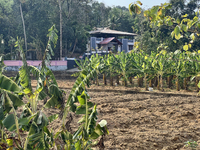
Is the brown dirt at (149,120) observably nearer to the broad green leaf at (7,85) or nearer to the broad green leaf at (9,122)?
the broad green leaf at (9,122)

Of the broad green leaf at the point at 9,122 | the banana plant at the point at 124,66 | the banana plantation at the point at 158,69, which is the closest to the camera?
the broad green leaf at the point at 9,122

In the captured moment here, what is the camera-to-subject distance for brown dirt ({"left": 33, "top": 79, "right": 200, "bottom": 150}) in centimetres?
501

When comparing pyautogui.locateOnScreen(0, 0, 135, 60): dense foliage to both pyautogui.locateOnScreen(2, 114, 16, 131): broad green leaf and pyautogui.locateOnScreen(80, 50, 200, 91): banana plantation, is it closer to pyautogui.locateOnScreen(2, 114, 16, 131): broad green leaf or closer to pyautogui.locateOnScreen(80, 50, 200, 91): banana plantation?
pyautogui.locateOnScreen(80, 50, 200, 91): banana plantation

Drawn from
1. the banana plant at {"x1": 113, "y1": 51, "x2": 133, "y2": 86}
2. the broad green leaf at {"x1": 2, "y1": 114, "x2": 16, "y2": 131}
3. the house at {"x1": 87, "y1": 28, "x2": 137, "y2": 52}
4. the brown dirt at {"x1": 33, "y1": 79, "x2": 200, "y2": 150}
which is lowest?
the brown dirt at {"x1": 33, "y1": 79, "x2": 200, "y2": 150}

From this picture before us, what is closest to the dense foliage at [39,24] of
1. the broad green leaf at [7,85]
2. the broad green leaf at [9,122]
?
the broad green leaf at [7,85]

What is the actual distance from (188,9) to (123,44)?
11216 millimetres

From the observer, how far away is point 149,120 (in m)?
6.73

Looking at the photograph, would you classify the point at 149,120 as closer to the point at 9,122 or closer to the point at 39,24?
the point at 9,122

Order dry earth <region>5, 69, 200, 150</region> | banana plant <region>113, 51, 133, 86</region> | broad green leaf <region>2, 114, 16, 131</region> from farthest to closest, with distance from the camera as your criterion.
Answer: banana plant <region>113, 51, 133, 86</region>, dry earth <region>5, 69, 200, 150</region>, broad green leaf <region>2, 114, 16, 131</region>

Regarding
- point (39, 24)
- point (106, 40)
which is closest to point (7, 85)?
point (39, 24)

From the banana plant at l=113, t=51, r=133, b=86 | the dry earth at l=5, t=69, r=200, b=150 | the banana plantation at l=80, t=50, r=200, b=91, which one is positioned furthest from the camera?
the banana plant at l=113, t=51, r=133, b=86

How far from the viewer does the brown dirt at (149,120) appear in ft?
16.4

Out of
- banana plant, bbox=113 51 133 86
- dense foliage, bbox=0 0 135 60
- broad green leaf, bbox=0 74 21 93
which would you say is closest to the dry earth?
banana plant, bbox=113 51 133 86

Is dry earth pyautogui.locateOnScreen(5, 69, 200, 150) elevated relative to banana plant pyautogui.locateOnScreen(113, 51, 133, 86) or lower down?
lower down
